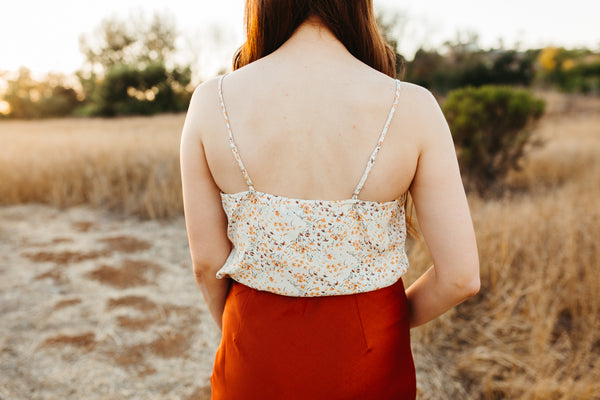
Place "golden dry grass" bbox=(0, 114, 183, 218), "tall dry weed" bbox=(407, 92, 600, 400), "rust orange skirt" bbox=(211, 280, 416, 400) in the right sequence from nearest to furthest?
"rust orange skirt" bbox=(211, 280, 416, 400), "tall dry weed" bbox=(407, 92, 600, 400), "golden dry grass" bbox=(0, 114, 183, 218)

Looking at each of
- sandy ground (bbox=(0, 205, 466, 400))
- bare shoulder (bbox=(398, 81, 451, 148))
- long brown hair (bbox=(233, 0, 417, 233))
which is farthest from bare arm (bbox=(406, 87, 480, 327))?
sandy ground (bbox=(0, 205, 466, 400))

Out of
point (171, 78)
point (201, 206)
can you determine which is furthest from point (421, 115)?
point (171, 78)

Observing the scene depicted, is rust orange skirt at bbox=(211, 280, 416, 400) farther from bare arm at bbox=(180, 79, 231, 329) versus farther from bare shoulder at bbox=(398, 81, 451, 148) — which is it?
bare shoulder at bbox=(398, 81, 451, 148)

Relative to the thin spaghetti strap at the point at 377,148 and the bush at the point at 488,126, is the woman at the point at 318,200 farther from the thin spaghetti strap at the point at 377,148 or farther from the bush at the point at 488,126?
the bush at the point at 488,126

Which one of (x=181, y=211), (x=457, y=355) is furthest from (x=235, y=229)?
(x=181, y=211)

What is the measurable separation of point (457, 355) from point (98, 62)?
35052 millimetres

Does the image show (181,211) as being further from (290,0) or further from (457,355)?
(290,0)

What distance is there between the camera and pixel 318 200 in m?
1.01

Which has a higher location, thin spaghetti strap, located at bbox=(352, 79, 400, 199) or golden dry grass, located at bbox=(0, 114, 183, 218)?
thin spaghetti strap, located at bbox=(352, 79, 400, 199)

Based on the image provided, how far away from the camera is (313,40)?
100cm

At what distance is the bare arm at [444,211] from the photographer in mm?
976

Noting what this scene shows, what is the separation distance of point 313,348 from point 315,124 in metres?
0.61

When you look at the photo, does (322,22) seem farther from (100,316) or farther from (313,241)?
(100,316)

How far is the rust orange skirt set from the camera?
108 centimetres
